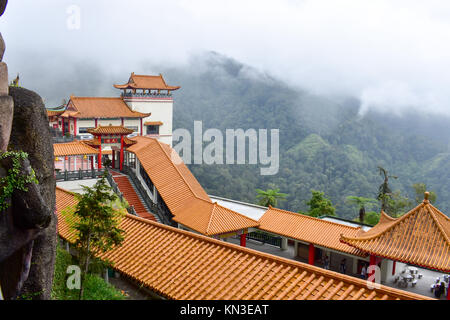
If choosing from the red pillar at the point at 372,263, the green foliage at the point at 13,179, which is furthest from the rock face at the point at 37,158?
the red pillar at the point at 372,263

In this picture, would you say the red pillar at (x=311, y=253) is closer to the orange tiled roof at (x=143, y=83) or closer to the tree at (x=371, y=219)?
the tree at (x=371, y=219)

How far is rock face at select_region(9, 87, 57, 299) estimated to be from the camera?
5359 mm

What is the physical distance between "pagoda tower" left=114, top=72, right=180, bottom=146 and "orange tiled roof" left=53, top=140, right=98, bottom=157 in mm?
15761

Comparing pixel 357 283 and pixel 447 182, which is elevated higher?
pixel 357 283

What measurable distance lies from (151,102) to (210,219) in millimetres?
24170

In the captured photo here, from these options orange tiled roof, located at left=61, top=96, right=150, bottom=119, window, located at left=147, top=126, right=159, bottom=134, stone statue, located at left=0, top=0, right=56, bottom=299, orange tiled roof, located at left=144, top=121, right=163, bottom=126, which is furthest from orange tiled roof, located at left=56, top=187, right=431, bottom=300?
window, located at left=147, top=126, right=159, bottom=134

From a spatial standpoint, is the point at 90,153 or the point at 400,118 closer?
the point at 90,153

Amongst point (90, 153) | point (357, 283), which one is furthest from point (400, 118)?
point (357, 283)

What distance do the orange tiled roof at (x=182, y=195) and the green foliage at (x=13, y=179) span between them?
987cm

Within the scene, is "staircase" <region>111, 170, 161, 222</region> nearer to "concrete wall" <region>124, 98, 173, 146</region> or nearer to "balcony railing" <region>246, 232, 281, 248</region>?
"balcony railing" <region>246, 232, 281, 248</region>

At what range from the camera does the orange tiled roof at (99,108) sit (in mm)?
31500
